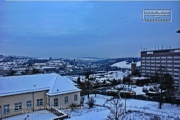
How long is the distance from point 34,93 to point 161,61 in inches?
1345

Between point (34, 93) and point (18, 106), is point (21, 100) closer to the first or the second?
point (18, 106)

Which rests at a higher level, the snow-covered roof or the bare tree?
the snow-covered roof

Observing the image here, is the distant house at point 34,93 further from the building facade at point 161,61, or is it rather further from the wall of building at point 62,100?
the building facade at point 161,61

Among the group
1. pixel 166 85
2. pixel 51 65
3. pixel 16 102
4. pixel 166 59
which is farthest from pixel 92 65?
pixel 16 102

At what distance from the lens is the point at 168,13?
11.8ft

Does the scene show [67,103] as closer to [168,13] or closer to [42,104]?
[42,104]

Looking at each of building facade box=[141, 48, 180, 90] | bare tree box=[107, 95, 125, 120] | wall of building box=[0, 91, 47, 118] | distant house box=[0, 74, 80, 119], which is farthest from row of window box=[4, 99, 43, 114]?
building facade box=[141, 48, 180, 90]

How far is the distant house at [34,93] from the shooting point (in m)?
9.58

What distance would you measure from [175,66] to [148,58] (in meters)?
8.18

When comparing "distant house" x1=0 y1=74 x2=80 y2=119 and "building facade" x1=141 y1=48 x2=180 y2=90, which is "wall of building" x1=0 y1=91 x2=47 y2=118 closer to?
"distant house" x1=0 y1=74 x2=80 y2=119

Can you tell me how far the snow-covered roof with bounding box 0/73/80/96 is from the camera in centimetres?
991

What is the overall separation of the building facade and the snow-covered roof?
1012 inches

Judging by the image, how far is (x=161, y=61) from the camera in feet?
127

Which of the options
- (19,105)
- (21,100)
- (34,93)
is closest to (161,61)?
(34,93)
